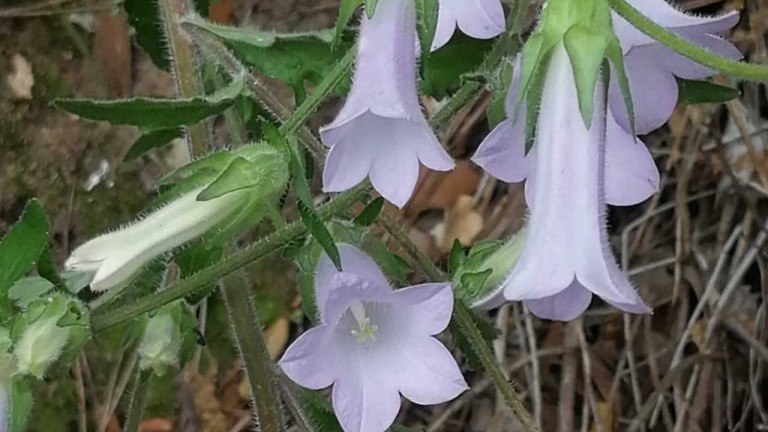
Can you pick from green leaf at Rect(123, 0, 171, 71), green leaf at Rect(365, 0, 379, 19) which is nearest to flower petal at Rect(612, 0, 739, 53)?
green leaf at Rect(365, 0, 379, 19)

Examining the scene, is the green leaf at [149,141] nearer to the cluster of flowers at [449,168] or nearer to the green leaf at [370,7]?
the cluster of flowers at [449,168]

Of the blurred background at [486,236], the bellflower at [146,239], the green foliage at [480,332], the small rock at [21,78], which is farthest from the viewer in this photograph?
the small rock at [21,78]

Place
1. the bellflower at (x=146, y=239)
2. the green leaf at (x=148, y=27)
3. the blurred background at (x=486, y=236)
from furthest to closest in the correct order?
the blurred background at (x=486, y=236)
the green leaf at (x=148, y=27)
the bellflower at (x=146, y=239)

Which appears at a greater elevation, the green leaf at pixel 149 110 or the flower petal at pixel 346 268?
the green leaf at pixel 149 110

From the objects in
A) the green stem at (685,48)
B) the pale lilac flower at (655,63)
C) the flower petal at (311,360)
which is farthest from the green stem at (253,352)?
the green stem at (685,48)

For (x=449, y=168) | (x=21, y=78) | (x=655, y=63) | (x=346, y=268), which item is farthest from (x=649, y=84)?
(x=21, y=78)

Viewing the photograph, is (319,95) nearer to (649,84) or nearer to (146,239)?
(146,239)

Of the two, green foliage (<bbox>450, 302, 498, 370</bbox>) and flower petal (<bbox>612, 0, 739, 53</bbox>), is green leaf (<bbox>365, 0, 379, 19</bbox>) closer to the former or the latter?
flower petal (<bbox>612, 0, 739, 53</bbox>)
